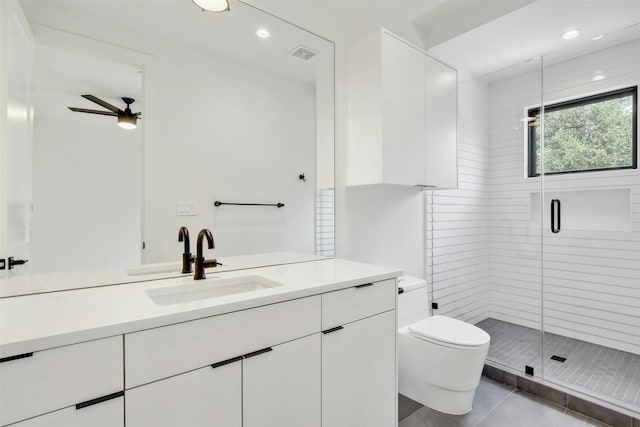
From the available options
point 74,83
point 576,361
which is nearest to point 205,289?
point 74,83

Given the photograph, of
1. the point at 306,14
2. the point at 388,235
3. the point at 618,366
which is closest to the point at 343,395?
the point at 388,235

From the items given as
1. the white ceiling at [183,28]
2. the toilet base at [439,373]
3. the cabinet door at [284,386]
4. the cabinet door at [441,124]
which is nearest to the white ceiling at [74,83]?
the white ceiling at [183,28]

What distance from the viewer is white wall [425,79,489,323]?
2785 millimetres

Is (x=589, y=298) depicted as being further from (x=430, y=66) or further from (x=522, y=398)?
(x=430, y=66)

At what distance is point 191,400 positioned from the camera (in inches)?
37.5

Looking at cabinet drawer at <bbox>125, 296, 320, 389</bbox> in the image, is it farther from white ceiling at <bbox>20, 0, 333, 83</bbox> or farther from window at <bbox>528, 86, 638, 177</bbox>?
window at <bbox>528, 86, 638, 177</bbox>

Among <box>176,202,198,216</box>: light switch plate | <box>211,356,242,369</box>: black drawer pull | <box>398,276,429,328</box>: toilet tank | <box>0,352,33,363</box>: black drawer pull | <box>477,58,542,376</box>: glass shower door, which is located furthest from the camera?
<box>477,58,542,376</box>: glass shower door

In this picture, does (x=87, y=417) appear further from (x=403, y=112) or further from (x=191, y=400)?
(x=403, y=112)

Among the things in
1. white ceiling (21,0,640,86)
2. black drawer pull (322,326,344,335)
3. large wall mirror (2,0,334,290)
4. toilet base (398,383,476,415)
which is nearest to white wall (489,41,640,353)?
white ceiling (21,0,640,86)

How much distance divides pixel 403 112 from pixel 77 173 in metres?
1.73

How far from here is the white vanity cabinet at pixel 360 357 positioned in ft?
4.34

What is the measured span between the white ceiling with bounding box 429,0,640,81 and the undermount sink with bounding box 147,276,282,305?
2.32 metres

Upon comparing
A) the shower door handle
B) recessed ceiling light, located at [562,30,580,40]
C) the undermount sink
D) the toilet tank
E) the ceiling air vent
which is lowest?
the toilet tank

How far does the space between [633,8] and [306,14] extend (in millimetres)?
2055
